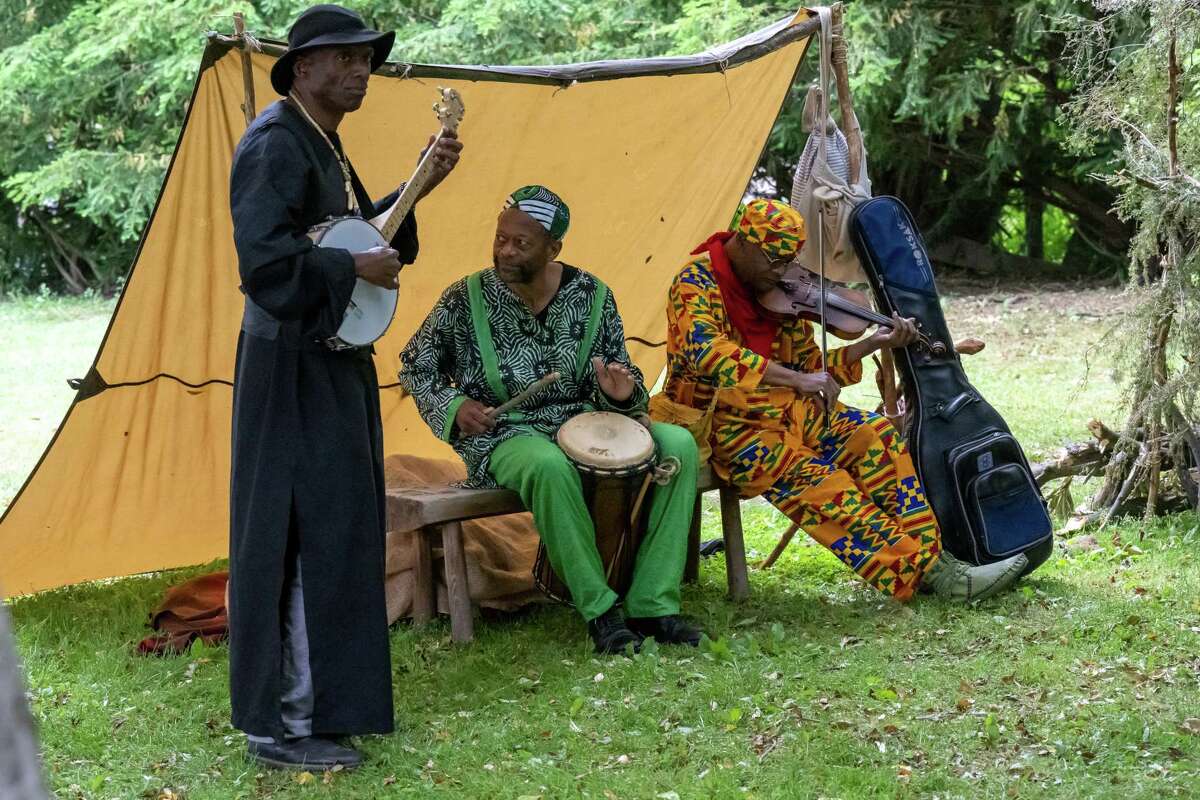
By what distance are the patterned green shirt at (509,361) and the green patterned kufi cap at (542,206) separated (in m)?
0.27

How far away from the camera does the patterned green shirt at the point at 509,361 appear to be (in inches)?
186

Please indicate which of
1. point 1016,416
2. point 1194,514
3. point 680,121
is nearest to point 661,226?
point 680,121

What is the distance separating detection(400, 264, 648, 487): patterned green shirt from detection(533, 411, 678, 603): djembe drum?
146 mm

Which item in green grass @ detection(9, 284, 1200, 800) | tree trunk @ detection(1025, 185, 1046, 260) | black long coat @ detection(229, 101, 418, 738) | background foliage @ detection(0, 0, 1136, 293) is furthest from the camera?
tree trunk @ detection(1025, 185, 1046, 260)

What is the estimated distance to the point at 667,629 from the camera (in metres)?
4.61

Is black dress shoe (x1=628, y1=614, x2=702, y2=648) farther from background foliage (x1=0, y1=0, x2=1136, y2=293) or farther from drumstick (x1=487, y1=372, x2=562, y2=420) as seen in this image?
background foliage (x1=0, y1=0, x2=1136, y2=293)

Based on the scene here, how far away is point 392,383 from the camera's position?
5.91 metres

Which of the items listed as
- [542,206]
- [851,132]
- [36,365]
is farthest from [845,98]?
[36,365]

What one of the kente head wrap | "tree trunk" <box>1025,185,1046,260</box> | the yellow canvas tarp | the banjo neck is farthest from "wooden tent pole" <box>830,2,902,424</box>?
"tree trunk" <box>1025,185,1046,260</box>

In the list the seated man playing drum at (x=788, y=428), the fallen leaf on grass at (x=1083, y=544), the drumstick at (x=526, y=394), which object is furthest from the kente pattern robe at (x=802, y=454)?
the fallen leaf on grass at (x=1083, y=544)

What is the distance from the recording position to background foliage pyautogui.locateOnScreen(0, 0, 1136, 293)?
1048 centimetres

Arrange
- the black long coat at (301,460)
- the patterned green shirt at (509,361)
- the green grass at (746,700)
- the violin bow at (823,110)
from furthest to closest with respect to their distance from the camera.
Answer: the violin bow at (823,110)
the patterned green shirt at (509,361)
the green grass at (746,700)
the black long coat at (301,460)

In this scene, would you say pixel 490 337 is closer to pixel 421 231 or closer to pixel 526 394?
pixel 526 394

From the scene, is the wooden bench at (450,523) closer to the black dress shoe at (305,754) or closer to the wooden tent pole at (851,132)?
the wooden tent pole at (851,132)
